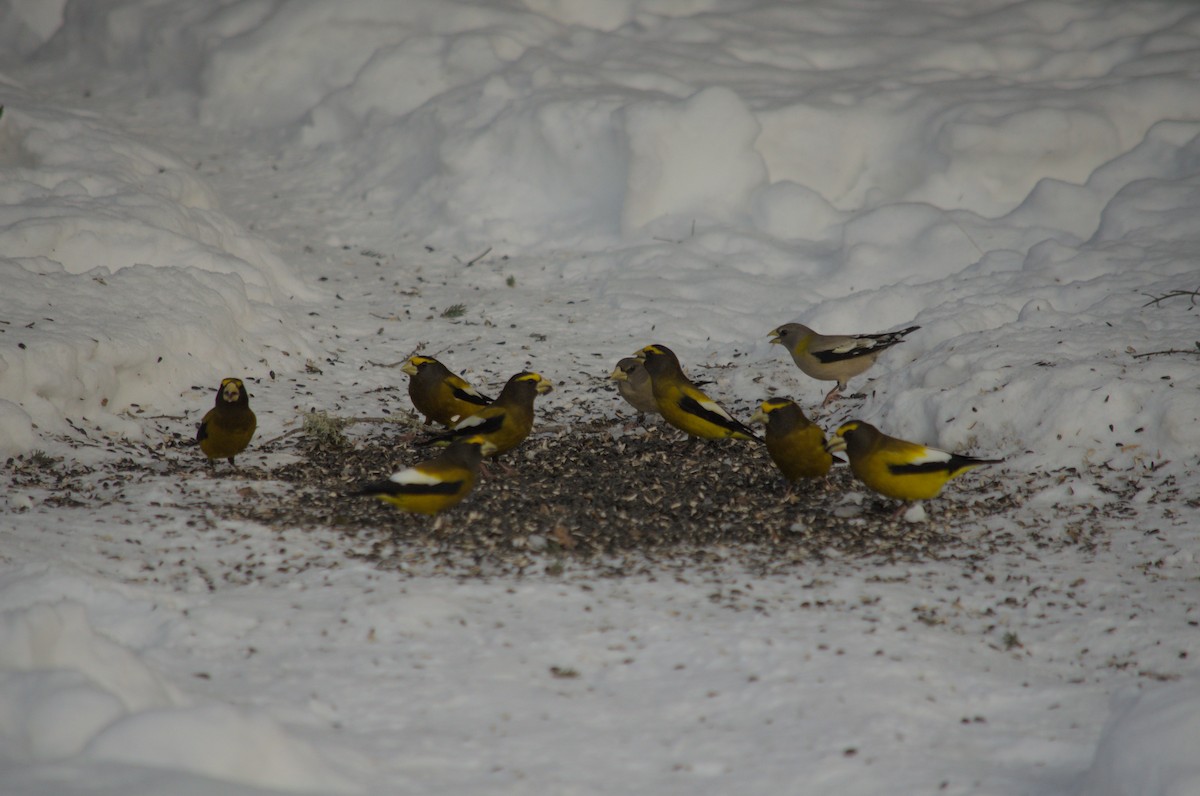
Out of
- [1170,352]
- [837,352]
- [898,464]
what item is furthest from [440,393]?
[1170,352]

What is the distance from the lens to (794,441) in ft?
20.7

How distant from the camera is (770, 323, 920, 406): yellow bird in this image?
307 inches

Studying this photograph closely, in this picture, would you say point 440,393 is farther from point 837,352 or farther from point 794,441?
point 837,352

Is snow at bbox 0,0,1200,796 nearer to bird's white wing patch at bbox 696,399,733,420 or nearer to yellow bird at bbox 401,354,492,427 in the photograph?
yellow bird at bbox 401,354,492,427

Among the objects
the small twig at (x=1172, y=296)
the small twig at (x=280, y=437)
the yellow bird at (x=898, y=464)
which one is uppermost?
the small twig at (x=1172, y=296)

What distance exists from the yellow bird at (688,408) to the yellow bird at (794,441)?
1.84 feet

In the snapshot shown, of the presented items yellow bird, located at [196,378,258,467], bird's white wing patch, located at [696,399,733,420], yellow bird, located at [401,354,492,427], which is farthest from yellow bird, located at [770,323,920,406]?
yellow bird, located at [196,378,258,467]

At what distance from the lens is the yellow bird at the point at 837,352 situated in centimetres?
780

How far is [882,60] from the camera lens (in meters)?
13.4

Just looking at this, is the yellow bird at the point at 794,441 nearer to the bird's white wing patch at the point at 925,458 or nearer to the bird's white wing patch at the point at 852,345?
the bird's white wing patch at the point at 925,458

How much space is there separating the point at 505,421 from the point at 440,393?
0.91 m

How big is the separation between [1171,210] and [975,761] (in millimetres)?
7957

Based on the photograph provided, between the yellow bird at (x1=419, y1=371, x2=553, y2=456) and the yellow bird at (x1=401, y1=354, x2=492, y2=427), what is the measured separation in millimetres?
572

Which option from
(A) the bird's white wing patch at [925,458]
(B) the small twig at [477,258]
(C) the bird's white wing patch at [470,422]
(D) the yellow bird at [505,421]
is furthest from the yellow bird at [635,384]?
(B) the small twig at [477,258]
